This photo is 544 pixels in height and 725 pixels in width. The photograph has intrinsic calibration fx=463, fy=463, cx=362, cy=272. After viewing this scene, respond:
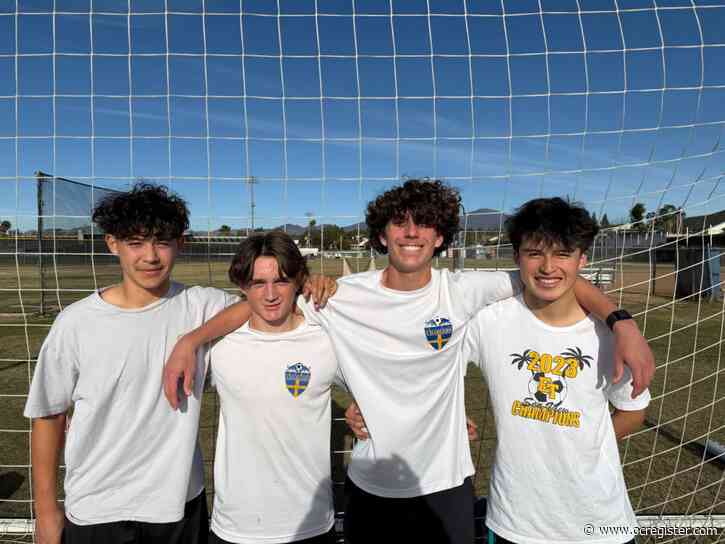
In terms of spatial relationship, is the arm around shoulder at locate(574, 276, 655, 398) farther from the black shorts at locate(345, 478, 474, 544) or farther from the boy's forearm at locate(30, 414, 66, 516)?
the boy's forearm at locate(30, 414, 66, 516)

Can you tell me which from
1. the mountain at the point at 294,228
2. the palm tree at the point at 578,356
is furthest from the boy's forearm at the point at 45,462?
the palm tree at the point at 578,356

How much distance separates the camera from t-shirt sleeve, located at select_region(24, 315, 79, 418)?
1.58m

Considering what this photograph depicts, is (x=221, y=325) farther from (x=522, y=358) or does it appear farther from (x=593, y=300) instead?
(x=593, y=300)

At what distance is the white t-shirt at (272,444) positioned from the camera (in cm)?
159

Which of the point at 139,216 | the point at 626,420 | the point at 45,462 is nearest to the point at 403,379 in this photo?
the point at 626,420

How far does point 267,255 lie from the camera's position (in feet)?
5.48


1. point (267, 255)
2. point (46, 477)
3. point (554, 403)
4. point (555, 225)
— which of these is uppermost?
point (555, 225)

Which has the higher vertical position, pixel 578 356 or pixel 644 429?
pixel 578 356

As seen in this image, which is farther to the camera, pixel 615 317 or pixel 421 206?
pixel 421 206

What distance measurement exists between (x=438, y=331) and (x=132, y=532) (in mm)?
1300

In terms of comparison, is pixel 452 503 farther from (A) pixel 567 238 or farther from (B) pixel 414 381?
(A) pixel 567 238

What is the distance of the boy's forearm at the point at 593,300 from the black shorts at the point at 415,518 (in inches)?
31.8

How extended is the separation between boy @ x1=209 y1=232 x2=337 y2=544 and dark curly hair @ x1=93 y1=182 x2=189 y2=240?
11.2 inches

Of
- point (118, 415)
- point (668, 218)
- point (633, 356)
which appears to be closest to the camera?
point (633, 356)
